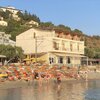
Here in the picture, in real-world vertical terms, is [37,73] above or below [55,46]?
below

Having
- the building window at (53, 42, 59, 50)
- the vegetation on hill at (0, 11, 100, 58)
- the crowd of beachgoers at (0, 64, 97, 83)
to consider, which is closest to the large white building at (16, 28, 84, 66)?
the building window at (53, 42, 59, 50)

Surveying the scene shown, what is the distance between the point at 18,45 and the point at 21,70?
82.1ft

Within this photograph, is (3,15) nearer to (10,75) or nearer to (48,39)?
(48,39)

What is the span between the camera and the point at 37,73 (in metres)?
59.6

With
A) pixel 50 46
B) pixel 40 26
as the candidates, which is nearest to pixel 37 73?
pixel 50 46

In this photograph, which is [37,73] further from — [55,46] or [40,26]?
[40,26]

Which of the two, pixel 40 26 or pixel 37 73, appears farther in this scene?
pixel 40 26

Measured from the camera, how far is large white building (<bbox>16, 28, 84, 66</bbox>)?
81188mm

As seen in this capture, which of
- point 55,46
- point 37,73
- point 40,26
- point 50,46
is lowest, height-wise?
point 37,73

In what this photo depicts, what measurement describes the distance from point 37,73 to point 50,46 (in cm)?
2175

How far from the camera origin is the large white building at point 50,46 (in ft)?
266

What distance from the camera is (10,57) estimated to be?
74.2 metres

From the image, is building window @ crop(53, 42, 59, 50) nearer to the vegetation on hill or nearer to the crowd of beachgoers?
the crowd of beachgoers

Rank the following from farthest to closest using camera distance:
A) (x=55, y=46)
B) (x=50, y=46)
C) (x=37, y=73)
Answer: (x=55, y=46) → (x=50, y=46) → (x=37, y=73)
